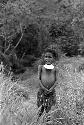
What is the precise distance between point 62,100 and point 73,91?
0.57m

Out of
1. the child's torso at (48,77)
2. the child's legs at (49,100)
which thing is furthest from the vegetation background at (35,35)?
the child's torso at (48,77)

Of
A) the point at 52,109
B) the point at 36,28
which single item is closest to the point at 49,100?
the point at 52,109

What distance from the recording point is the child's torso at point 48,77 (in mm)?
6300

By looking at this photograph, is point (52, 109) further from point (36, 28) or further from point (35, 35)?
point (35, 35)

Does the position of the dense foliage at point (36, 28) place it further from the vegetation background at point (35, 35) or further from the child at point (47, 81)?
the child at point (47, 81)

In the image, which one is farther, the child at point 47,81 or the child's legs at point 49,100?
the child's legs at point 49,100

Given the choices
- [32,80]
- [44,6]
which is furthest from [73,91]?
[44,6]

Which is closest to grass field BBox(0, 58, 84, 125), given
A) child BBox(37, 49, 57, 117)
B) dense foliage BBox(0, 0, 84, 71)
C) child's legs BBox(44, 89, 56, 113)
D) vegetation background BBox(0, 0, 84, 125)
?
child's legs BBox(44, 89, 56, 113)

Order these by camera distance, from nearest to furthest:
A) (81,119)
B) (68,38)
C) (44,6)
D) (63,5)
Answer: (81,119), (44,6), (63,5), (68,38)

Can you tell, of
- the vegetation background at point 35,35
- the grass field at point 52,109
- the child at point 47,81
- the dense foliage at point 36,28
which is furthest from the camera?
the dense foliage at point 36,28

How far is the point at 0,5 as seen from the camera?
14.0 metres

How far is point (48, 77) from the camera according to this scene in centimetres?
631

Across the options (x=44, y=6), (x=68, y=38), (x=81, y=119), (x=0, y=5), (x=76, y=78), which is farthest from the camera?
(x=68, y=38)

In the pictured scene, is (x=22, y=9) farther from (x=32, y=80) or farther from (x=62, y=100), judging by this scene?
(x=62, y=100)
